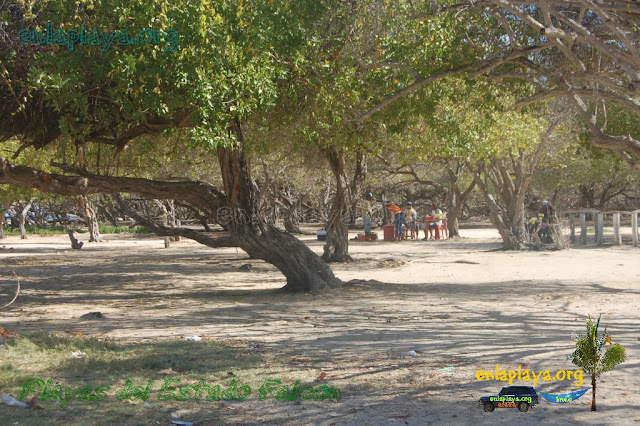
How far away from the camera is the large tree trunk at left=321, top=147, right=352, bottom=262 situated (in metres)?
16.7

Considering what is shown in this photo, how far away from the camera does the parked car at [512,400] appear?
14.7 ft

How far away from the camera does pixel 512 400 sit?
4.58 metres

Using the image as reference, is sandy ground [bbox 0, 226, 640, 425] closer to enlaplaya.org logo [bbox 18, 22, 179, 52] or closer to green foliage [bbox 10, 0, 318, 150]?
green foliage [bbox 10, 0, 318, 150]

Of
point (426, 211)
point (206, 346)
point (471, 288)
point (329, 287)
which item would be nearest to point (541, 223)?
point (471, 288)

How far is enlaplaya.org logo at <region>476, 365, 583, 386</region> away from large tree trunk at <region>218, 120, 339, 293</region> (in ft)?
18.8

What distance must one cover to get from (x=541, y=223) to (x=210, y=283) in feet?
41.7

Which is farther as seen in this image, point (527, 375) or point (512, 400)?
point (527, 375)

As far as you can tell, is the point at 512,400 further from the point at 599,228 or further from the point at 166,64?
the point at 599,228

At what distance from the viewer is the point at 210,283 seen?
13453 millimetres

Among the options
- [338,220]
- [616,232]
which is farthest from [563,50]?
[616,232]

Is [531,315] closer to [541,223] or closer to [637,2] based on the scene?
[637,2]

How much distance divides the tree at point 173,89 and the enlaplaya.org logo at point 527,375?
5205 mm

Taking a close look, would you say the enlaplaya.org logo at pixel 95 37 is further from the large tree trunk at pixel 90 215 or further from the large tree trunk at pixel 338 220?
the large tree trunk at pixel 90 215

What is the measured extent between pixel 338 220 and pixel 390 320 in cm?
→ 896
